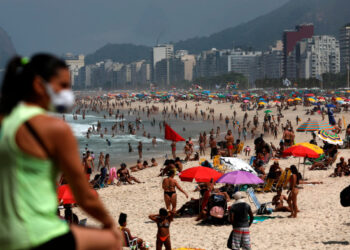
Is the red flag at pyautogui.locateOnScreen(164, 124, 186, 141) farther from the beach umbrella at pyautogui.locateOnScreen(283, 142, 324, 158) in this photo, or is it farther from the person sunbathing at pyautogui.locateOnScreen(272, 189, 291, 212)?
the person sunbathing at pyautogui.locateOnScreen(272, 189, 291, 212)

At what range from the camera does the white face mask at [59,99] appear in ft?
5.04

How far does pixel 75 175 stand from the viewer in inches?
59.2

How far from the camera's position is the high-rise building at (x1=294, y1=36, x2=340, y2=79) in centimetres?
17771

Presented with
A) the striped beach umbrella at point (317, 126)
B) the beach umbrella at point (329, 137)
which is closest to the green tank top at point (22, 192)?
the beach umbrella at point (329, 137)

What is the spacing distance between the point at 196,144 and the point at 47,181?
3509 centimetres

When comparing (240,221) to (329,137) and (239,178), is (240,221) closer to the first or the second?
(239,178)

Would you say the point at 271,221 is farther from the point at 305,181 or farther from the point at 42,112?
the point at 42,112

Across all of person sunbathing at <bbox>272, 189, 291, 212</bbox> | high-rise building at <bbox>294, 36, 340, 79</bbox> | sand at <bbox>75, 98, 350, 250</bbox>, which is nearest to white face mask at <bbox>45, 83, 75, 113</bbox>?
sand at <bbox>75, 98, 350, 250</bbox>

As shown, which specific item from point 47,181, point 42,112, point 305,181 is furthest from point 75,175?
point 305,181

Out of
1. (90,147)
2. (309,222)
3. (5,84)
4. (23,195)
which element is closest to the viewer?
(23,195)

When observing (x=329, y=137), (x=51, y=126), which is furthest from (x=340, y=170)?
(x=51, y=126)

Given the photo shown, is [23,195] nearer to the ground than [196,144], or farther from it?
farther from it

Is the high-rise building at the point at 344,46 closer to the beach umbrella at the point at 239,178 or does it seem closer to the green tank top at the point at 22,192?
the beach umbrella at the point at 239,178

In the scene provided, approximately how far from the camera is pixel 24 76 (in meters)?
1.56
